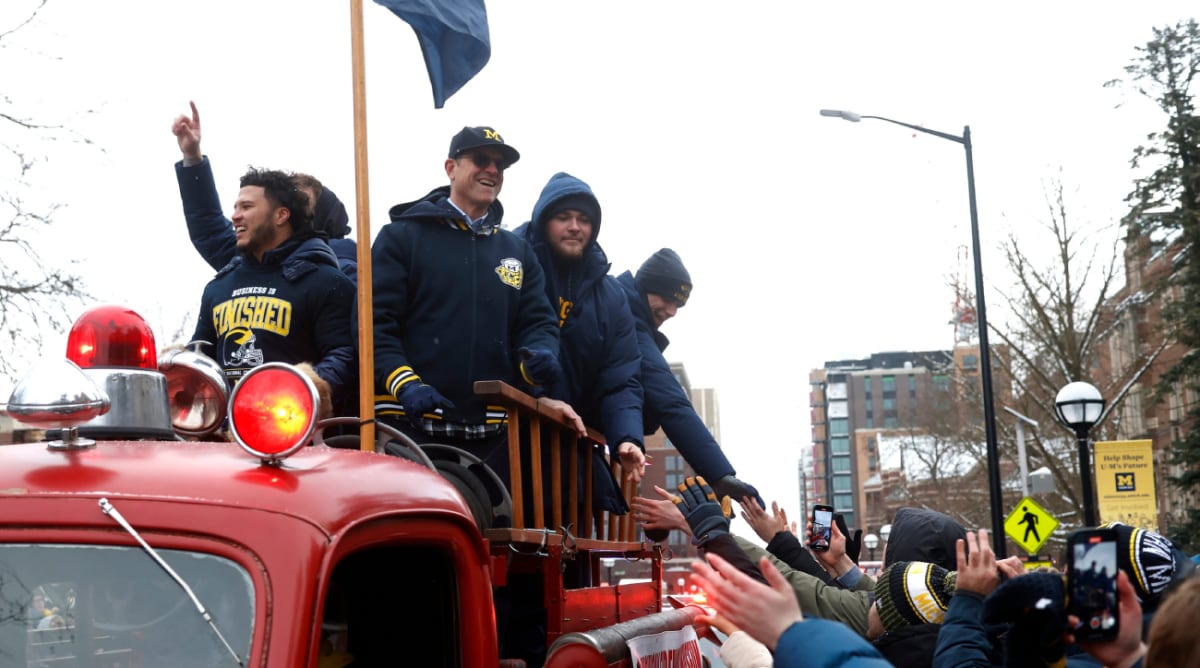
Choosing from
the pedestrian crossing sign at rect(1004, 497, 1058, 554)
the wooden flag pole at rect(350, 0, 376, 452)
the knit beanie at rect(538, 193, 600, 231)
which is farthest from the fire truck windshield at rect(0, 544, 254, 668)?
the pedestrian crossing sign at rect(1004, 497, 1058, 554)

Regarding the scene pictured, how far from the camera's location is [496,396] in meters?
4.75

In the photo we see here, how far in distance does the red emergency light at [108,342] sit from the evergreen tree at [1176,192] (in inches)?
1303

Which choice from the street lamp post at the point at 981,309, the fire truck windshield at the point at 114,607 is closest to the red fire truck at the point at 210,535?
the fire truck windshield at the point at 114,607

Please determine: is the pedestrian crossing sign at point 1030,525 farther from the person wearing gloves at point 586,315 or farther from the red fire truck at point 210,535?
the red fire truck at point 210,535

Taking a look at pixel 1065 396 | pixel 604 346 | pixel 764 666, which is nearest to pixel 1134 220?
pixel 1065 396

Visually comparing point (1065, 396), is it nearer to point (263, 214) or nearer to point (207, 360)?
point (263, 214)

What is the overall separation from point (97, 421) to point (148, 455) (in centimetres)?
46

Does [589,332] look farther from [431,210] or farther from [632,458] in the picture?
[431,210]

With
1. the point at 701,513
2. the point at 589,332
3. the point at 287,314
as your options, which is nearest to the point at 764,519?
the point at 701,513

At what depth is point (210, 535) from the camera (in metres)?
3.00

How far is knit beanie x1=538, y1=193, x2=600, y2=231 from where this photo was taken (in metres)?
6.41

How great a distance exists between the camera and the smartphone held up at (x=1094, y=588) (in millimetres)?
2609

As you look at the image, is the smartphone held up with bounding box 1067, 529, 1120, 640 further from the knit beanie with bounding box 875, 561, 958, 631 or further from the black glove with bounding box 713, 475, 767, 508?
the black glove with bounding box 713, 475, 767, 508

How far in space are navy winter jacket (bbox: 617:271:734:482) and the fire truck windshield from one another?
4.10 meters
